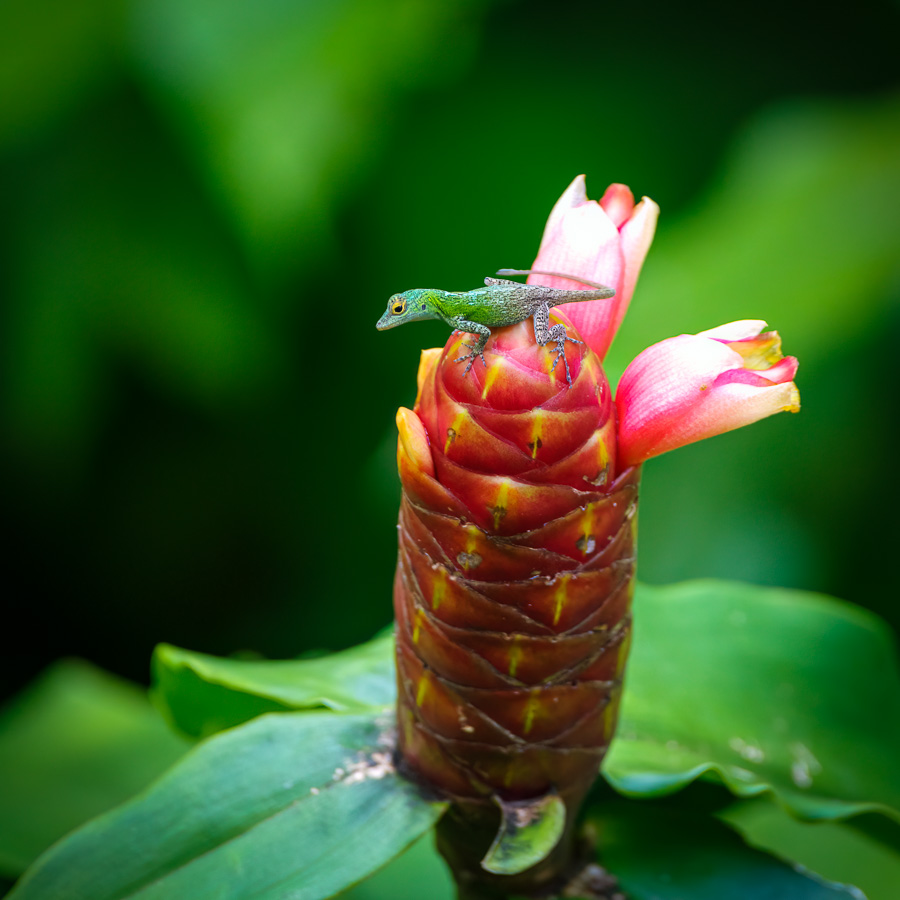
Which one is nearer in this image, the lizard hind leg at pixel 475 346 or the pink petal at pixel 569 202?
the lizard hind leg at pixel 475 346

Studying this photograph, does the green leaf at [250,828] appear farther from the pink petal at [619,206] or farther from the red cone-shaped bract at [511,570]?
the pink petal at [619,206]

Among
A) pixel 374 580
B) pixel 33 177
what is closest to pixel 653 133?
pixel 374 580

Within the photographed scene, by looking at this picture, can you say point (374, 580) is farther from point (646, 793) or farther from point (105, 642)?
point (646, 793)

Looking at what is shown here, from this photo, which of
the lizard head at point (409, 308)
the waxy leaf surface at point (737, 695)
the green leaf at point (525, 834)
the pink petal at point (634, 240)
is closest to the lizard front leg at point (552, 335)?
the pink petal at point (634, 240)

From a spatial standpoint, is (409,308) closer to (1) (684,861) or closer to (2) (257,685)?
(2) (257,685)

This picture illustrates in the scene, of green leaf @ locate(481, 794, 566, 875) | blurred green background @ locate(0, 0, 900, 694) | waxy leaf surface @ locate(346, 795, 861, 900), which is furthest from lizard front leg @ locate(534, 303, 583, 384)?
blurred green background @ locate(0, 0, 900, 694)

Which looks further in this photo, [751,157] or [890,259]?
[751,157]
